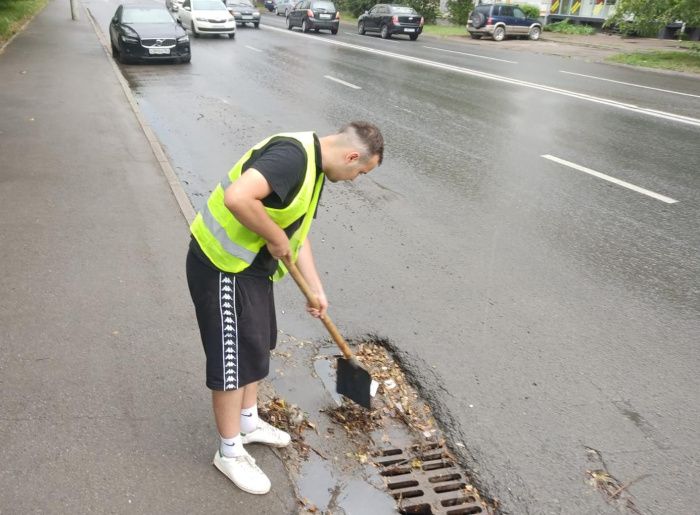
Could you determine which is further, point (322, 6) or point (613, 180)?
point (322, 6)

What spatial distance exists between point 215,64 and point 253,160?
16.0 metres

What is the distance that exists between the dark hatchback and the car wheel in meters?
18.3

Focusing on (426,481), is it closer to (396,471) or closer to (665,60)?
(396,471)

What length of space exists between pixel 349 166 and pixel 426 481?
1.59 metres

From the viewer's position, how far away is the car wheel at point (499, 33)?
1195 inches

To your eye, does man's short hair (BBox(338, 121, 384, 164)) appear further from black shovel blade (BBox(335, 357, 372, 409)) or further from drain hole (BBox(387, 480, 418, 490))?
drain hole (BBox(387, 480, 418, 490))

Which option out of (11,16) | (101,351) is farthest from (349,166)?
(11,16)

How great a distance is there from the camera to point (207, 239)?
2477 mm

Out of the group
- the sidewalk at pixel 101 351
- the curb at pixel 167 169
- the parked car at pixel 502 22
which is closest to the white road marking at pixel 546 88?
the curb at pixel 167 169

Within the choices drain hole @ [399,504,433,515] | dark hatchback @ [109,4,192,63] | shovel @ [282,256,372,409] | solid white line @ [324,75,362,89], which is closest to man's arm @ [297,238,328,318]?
shovel @ [282,256,372,409]

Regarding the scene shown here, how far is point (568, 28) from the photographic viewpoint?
35.1 m

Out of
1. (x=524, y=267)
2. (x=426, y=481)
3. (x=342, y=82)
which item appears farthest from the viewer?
(x=342, y=82)

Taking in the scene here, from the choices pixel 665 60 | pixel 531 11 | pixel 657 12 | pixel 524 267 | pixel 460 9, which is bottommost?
pixel 524 267

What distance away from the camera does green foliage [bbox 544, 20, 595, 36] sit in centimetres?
3408
